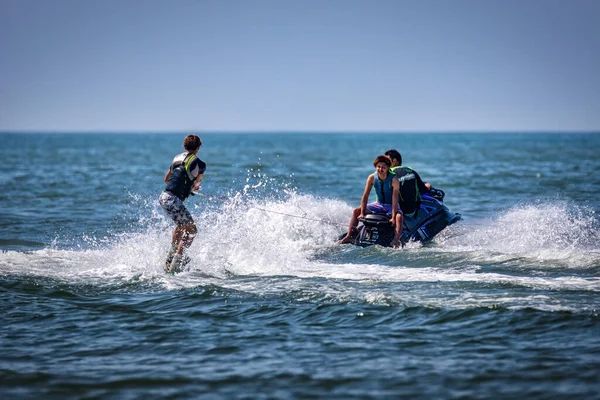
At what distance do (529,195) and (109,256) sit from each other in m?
15.5

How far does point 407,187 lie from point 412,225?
0.67 metres

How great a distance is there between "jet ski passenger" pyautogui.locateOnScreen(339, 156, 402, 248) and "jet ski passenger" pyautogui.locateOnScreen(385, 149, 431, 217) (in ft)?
0.60

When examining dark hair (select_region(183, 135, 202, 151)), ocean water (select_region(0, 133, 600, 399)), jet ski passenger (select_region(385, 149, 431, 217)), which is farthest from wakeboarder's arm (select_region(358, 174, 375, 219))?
dark hair (select_region(183, 135, 202, 151))

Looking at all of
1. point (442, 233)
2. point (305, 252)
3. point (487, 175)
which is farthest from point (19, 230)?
point (487, 175)

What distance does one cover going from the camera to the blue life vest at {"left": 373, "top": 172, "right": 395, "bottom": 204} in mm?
11352

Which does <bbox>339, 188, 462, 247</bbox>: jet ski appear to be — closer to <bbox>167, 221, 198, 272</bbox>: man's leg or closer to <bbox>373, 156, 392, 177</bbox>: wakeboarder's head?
<bbox>373, 156, 392, 177</bbox>: wakeboarder's head

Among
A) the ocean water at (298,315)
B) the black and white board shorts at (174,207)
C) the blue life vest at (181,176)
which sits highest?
the blue life vest at (181,176)

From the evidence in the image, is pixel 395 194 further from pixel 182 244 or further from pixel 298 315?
pixel 298 315

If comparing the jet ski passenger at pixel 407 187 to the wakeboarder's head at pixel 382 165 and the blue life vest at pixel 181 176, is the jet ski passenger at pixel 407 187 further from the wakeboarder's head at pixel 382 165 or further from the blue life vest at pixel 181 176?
the blue life vest at pixel 181 176

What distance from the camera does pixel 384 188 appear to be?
451 inches

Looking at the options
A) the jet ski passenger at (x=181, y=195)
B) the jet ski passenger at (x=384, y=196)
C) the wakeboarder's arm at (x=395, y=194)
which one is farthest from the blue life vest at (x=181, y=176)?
the wakeboarder's arm at (x=395, y=194)

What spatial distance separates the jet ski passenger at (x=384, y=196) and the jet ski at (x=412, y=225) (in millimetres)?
116

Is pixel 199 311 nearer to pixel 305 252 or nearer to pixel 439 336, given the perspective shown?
pixel 439 336

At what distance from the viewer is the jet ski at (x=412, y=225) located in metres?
11.5
